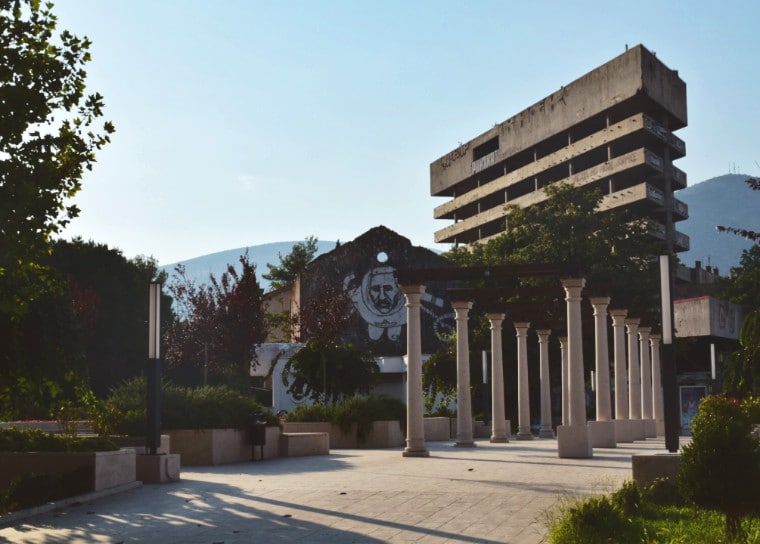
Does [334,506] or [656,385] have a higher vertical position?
[656,385]

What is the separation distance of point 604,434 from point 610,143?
2780 inches

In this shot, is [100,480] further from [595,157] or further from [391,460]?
[595,157]

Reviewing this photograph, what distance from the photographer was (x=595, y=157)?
101m

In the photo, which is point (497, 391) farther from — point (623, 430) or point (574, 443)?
point (574, 443)

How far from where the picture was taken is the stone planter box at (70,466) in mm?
15898

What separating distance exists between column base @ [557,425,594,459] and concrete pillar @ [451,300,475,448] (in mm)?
6023

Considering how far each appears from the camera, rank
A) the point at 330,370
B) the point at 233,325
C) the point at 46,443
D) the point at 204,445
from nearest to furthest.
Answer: the point at 46,443, the point at 204,445, the point at 330,370, the point at 233,325

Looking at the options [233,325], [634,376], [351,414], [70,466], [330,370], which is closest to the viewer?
[70,466]

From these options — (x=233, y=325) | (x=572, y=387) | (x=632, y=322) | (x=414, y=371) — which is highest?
(x=233, y=325)

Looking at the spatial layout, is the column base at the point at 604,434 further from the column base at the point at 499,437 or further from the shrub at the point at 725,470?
the shrub at the point at 725,470

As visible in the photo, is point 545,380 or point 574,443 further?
point 545,380

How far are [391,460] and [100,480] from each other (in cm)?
908

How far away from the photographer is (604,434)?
29.3 metres

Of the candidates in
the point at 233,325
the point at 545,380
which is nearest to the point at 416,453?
the point at 545,380
